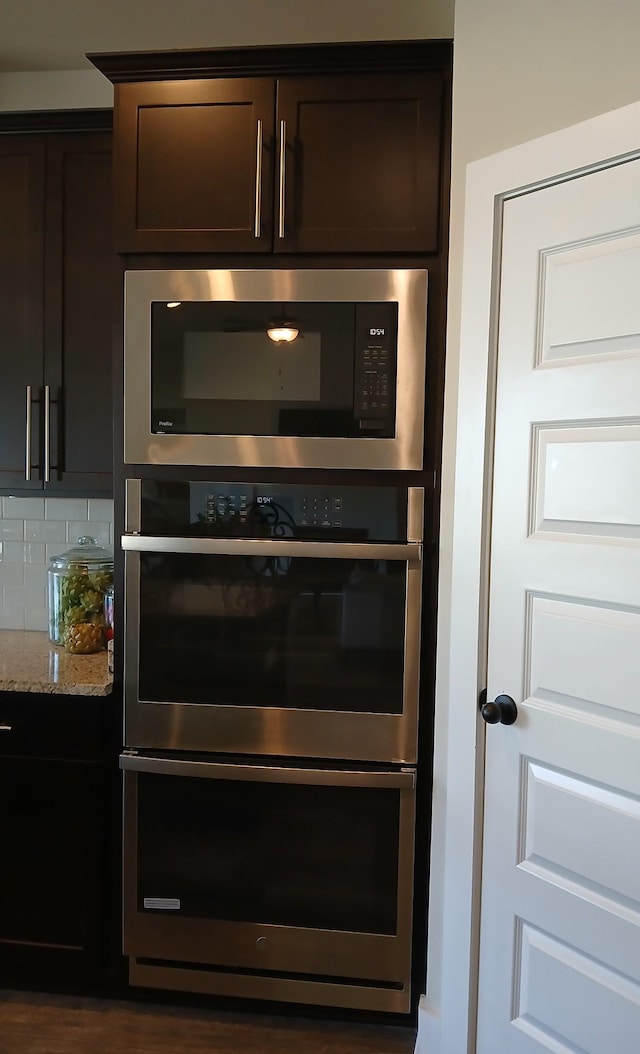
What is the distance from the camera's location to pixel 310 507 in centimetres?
191

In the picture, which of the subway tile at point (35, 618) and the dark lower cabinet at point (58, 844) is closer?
the dark lower cabinet at point (58, 844)

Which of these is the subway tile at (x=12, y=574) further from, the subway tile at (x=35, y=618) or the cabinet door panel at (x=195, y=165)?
the cabinet door panel at (x=195, y=165)

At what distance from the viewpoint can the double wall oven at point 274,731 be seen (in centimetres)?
190

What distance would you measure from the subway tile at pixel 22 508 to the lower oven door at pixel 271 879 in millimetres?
1062

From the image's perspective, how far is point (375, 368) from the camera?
1.86m

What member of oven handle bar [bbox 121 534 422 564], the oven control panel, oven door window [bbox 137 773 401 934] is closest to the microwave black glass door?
the oven control panel

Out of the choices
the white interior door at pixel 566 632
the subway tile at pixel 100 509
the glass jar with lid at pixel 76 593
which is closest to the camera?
the white interior door at pixel 566 632

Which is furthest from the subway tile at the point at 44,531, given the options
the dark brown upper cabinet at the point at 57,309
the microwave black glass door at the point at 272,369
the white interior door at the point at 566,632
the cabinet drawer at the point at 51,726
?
the white interior door at the point at 566,632

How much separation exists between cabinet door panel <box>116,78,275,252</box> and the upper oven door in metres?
0.75

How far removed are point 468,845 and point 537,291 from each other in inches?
48.5

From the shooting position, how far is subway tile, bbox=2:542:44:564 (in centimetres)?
269

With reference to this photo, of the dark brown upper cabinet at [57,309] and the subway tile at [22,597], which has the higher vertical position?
the dark brown upper cabinet at [57,309]

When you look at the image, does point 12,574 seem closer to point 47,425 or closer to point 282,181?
point 47,425

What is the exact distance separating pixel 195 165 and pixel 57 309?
2.14 ft
